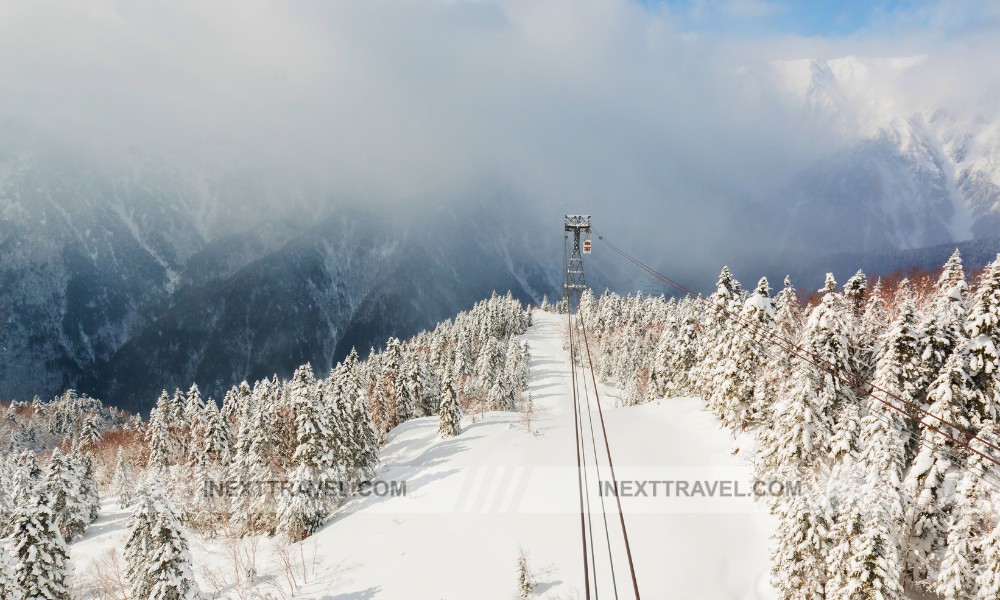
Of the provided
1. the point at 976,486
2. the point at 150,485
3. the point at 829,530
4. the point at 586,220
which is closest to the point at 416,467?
the point at 150,485

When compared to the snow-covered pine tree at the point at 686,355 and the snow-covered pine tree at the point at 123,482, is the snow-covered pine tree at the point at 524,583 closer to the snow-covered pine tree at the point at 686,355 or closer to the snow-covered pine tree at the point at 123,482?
the snow-covered pine tree at the point at 686,355

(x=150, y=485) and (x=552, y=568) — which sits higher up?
(x=150, y=485)

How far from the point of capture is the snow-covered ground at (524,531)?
27328mm

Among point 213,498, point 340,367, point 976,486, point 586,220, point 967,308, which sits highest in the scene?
point 586,220

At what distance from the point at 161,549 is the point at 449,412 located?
115 ft

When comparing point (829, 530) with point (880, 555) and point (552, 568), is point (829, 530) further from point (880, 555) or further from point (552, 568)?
point (552, 568)

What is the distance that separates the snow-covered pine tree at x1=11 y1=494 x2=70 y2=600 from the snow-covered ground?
33.5 ft

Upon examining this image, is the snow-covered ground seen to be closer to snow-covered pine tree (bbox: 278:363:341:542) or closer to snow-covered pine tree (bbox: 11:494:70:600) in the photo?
snow-covered pine tree (bbox: 278:363:341:542)

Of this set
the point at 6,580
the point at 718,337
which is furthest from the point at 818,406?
the point at 6,580

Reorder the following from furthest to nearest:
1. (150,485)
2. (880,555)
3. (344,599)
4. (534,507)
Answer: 1. (534,507)
2. (344,599)
3. (150,485)
4. (880,555)

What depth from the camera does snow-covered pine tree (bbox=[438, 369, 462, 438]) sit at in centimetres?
5741

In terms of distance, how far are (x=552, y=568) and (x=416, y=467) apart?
82.3 feet

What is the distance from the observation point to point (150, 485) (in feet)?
81.0

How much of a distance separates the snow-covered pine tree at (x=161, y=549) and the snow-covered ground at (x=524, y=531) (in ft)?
27.6
